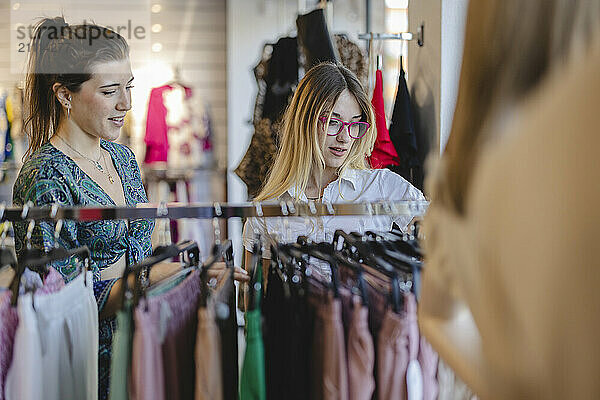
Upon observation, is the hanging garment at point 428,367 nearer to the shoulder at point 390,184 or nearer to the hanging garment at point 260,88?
the shoulder at point 390,184

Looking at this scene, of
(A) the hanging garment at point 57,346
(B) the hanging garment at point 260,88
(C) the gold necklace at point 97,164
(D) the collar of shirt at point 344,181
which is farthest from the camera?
(B) the hanging garment at point 260,88

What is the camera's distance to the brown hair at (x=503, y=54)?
45 cm

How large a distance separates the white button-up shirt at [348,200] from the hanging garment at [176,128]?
112 inches

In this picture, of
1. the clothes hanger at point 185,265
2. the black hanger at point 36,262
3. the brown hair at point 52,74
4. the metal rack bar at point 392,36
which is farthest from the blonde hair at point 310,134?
the black hanger at point 36,262

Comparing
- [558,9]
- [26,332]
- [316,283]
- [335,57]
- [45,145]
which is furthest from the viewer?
[335,57]

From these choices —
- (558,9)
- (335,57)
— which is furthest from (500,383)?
(335,57)

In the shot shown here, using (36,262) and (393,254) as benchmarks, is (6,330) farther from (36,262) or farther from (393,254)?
(393,254)

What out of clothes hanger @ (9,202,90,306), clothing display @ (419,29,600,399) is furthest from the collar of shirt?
clothing display @ (419,29,600,399)

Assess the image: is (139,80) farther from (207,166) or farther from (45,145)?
(45,145)

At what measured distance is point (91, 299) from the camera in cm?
120

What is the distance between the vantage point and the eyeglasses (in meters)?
2.02

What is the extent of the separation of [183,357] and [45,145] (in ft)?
3.22

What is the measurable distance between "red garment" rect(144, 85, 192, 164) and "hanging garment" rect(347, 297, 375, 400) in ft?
12.7

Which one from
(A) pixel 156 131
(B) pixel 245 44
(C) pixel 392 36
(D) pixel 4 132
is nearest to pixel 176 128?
(A) pixel 156 131
